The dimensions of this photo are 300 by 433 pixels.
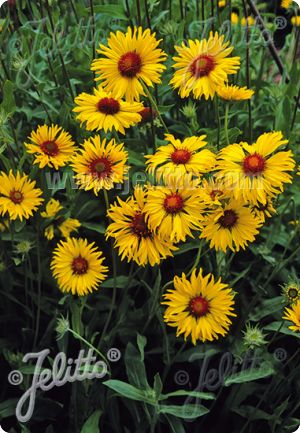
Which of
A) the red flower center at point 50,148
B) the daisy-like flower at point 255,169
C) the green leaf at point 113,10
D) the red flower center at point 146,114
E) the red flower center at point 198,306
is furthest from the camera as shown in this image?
the green leaf at point 113,10

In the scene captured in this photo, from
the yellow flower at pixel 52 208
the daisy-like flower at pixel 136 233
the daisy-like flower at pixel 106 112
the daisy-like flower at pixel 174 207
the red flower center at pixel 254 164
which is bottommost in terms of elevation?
the yellow flower at pixel 52 208

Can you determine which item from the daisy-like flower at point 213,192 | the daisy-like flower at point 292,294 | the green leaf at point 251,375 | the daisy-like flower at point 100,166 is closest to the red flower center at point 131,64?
the daisy-like flower at point 100,166

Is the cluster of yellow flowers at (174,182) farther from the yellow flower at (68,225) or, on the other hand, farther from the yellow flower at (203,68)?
the yellow flower at (68,225)

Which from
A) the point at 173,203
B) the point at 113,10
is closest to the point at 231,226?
the point at 173,203

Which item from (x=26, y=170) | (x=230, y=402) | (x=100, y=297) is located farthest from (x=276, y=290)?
(x=26, y=170)

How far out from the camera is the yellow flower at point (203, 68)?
105cm

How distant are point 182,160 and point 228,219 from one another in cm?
12

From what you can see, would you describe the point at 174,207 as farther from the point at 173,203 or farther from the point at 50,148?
the point at 50,148

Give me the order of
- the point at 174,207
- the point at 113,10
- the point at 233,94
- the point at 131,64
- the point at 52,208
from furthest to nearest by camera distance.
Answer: the point at 113,10
the point at 52,208
the point at 233,94
the point at 131,64
the point at 174,207

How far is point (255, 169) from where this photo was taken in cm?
97

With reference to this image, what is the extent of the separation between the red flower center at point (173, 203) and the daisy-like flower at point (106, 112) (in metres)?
0.16

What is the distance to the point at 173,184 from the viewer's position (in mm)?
968

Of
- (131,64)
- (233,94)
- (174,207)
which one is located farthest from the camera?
(233,94)

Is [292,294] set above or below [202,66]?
below
